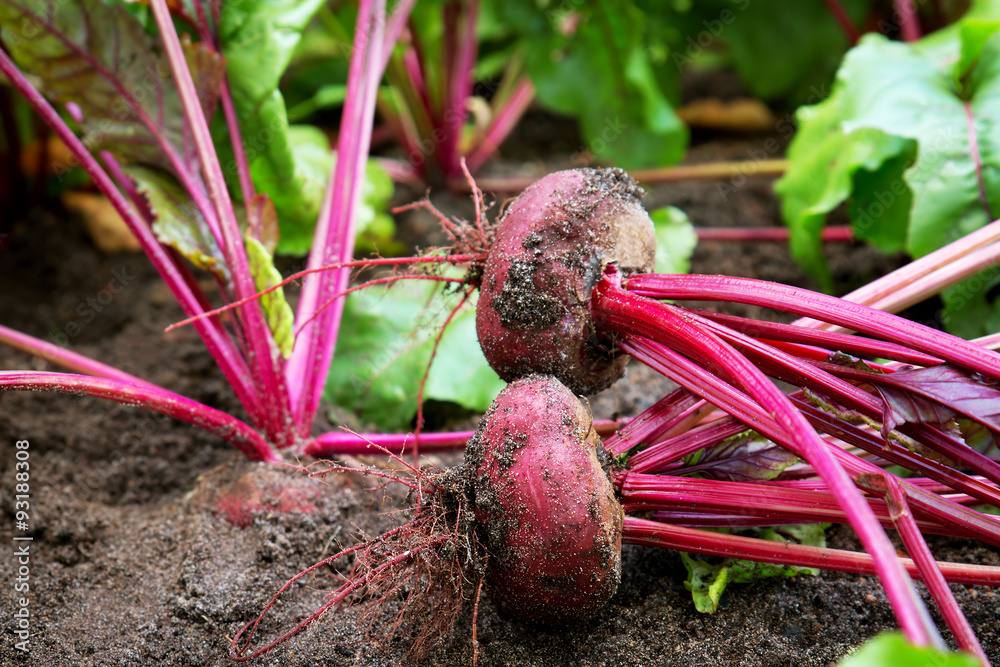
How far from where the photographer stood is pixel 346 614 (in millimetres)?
1204

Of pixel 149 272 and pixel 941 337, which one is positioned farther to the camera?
pixel 149 272

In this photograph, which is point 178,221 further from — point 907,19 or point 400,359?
point 907,19

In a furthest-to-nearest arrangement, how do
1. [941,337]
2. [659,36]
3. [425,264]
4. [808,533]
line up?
[659,36] < [425,264] < [808,533] < [941,337]

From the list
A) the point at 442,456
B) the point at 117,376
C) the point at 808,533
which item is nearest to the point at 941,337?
the point at 808,533

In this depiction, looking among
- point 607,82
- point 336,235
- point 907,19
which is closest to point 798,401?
point 336,235

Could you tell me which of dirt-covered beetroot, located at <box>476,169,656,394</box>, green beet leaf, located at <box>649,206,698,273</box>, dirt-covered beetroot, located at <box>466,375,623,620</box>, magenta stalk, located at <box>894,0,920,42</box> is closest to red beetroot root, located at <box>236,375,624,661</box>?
dirt-covered beetroot, located at <box>466,375,623,620</box>

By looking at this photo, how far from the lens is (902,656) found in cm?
63

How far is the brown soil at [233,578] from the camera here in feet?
3.67

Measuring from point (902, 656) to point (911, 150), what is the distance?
1355mm

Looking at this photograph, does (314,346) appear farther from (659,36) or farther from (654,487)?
(659,36)

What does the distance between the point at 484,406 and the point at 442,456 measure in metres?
0.15

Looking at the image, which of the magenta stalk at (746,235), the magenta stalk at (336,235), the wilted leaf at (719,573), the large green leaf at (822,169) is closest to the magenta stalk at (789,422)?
the wilted leaf at (719,573)

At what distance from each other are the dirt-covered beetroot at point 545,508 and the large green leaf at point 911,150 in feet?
3.09

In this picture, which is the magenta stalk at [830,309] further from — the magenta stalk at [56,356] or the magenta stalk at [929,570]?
the magenta stalk at [56,356]
